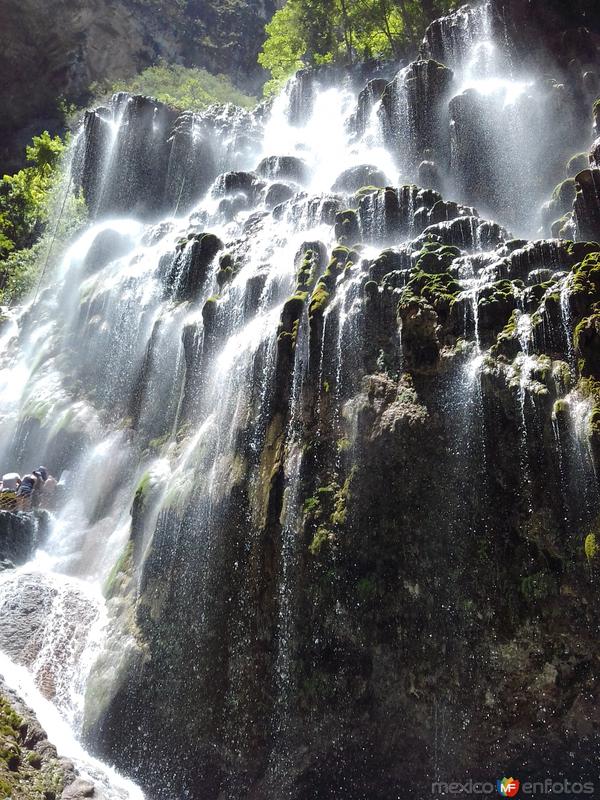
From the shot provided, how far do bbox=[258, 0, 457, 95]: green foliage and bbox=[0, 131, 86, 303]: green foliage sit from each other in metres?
16.1

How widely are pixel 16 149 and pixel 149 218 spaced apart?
17406mm

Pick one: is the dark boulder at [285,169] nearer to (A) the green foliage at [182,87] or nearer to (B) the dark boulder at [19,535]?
(A) the green foliage at [182,87]

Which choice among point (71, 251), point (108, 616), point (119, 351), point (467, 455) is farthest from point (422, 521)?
point (71, 251)

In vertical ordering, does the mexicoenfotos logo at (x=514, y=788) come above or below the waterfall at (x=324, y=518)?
below

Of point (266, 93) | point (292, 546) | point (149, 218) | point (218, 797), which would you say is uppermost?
point (266, 93)

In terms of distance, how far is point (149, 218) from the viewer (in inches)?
1209

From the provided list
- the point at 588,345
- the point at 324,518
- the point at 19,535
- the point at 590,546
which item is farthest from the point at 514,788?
the point at 19,535

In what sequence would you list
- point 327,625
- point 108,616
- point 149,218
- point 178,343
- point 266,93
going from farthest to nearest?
point 266,93, point 149,218, point 178,343, point 108,616, point 327,625

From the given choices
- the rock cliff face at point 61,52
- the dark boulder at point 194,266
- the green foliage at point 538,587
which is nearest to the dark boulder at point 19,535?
the dark boulder at point 194,266

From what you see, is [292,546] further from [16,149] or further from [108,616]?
[16,149]

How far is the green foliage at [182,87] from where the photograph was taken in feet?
136

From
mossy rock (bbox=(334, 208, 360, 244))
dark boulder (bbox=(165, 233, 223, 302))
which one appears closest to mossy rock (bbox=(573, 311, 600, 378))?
mossy rock (bbox=(334, 208, 360, 244))

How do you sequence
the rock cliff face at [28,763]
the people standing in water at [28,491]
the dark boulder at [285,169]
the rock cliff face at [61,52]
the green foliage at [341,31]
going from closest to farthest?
the rock cliff face at [28,763], the people standing in water at [28,491], the dark boulder at [285,169], the green foliage at [341,31], the rock cliff face at [61,52]

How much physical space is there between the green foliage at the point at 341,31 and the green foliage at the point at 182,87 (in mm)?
4374
